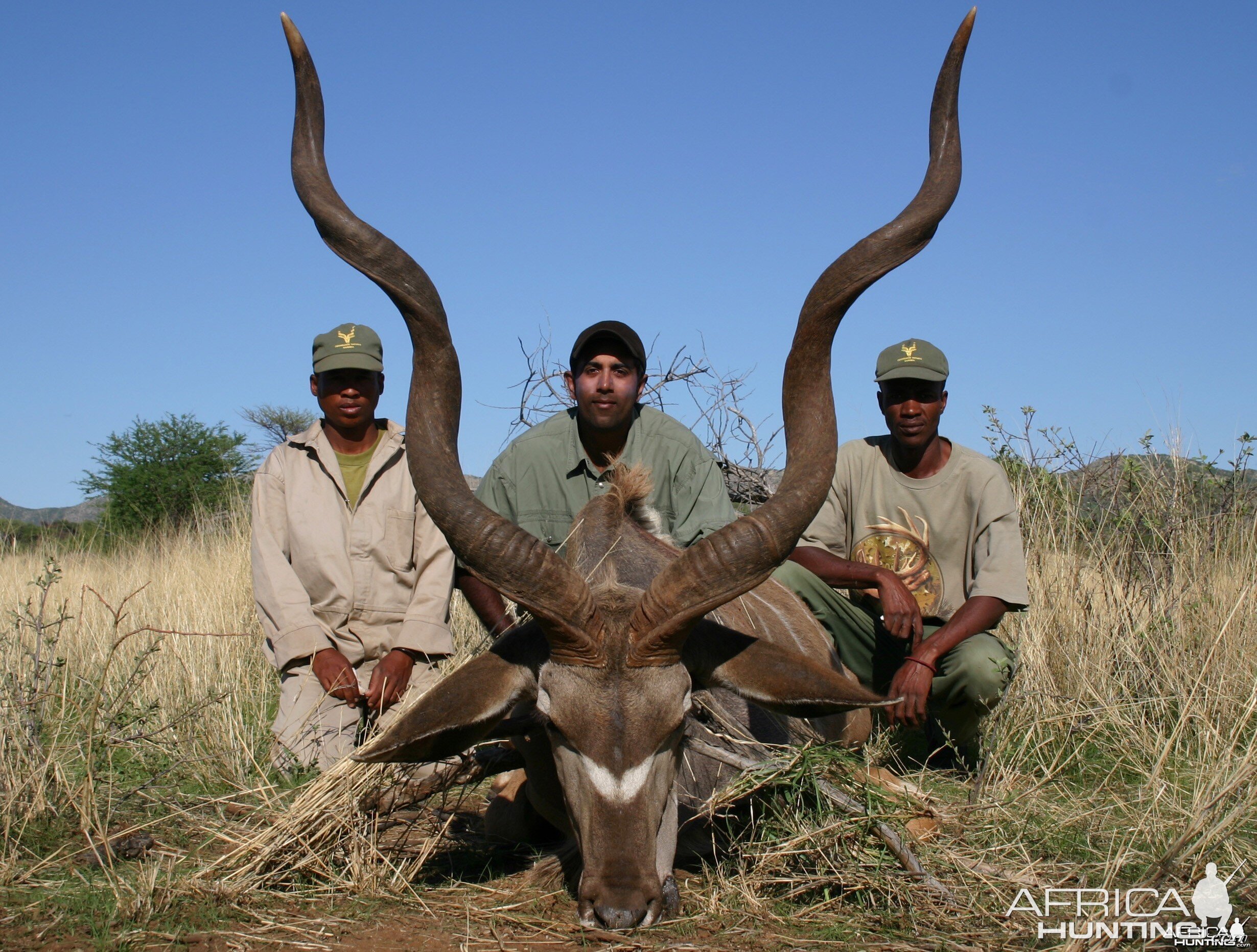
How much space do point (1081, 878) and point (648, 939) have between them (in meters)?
1.63

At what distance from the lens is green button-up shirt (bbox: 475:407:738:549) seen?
598 cm

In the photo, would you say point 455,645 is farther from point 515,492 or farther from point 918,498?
point 918,498

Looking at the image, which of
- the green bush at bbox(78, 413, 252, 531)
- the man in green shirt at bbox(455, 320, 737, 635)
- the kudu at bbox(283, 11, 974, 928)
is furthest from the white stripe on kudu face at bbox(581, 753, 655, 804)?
the green bush at bbox(78, 413, 252, 531)

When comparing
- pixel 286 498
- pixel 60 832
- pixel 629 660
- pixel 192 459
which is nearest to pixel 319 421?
pixel 286 498

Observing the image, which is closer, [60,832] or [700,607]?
[700,607]

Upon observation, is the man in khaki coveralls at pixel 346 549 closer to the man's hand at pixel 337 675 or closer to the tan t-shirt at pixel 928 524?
the man's hand at pixel 337 675

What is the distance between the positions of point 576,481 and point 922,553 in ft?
6.48

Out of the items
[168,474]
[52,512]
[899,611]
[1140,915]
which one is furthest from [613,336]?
[52,512]

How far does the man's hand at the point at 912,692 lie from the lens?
17.0ft

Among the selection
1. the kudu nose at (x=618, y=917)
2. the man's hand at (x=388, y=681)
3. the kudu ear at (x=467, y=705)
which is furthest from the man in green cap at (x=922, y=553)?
the kudu nose at (x=618, y=917)

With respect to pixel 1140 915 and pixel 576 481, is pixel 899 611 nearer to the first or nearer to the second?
pixel 576 481

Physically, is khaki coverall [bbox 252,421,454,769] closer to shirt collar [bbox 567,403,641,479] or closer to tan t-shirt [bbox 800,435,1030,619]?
shirt collar [bbox 567,403,641,479]

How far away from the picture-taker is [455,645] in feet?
25.9

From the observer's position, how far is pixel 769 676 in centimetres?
383
